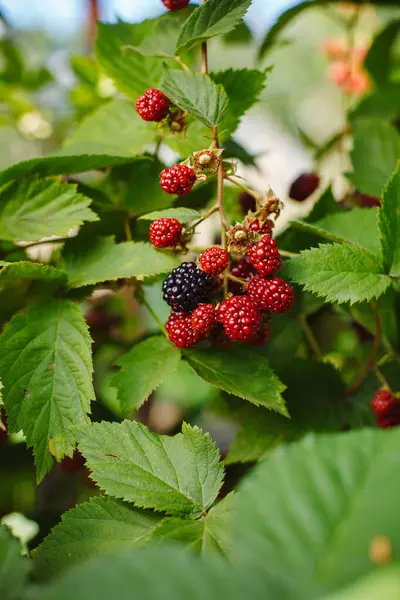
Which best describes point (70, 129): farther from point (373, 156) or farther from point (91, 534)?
point (91, 534)

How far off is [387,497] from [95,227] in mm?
548

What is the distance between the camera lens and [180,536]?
1.60ft

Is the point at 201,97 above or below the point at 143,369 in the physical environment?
above

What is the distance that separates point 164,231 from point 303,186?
43 cm

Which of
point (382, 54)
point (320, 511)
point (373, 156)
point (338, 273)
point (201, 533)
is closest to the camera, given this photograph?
point (320, 511)

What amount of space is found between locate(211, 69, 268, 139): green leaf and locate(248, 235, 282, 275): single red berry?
160 mm

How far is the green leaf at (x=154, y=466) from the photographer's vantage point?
21.0 inches

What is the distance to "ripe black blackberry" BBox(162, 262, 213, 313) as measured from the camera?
22.7 inches

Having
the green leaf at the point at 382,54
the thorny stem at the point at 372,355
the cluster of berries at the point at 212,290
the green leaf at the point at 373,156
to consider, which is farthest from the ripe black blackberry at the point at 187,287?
the green leaf at the point at 382,54

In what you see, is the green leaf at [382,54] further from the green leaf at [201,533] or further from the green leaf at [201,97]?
the green leaf at [201,533]

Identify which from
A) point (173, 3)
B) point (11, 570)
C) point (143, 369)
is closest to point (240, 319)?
point (143, 369)

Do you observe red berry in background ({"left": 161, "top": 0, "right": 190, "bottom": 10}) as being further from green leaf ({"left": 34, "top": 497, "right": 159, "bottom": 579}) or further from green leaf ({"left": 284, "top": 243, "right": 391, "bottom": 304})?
green leaf ({"left": 34, "top": 497, "right": 159, "bottom": 579})

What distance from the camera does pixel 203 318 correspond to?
0.57m

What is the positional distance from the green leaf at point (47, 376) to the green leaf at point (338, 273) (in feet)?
0.84
